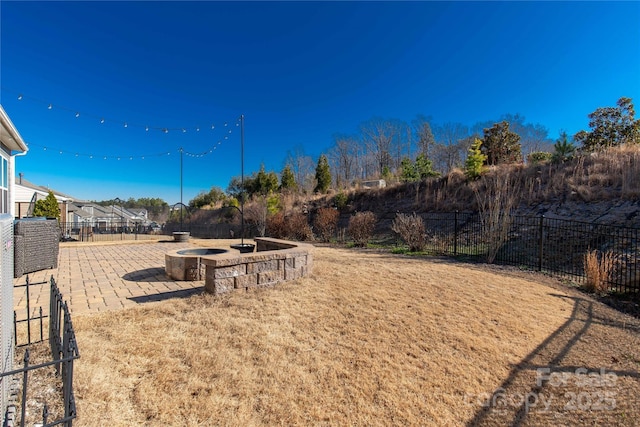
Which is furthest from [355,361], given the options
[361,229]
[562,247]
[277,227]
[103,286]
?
[277,227]

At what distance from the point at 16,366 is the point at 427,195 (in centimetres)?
1440

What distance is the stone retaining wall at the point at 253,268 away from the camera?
13.0 feet

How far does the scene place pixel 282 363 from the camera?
100 inches

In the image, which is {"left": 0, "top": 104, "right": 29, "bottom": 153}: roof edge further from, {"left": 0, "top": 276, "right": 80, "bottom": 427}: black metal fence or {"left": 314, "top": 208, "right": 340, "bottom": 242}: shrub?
{"left": 314, "top": 208, "right": 340, "bottom": 242}: shrub

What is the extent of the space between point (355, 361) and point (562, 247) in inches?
307

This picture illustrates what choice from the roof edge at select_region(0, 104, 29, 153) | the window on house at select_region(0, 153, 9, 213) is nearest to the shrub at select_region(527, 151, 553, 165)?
the roof edge at select_region(0, 104, 29, 153)

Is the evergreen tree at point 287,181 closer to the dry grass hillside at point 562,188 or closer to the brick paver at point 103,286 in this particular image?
the dry grass hillside at point 562,188

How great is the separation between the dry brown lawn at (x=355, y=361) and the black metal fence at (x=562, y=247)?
2.17m

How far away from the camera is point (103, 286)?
15.8 ft

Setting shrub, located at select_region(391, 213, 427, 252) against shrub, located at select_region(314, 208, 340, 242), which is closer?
shrub, located at select_region(391, 213, 427, 252)

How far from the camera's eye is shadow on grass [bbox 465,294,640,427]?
2.19 m

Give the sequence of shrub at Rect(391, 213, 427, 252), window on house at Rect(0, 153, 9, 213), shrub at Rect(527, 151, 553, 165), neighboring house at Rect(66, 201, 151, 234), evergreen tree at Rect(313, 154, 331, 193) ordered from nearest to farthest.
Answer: window on house at Rect(0, 153, 9, 213)
shrub at Rect(391, 213, 427, 252)
shrub at Rect(527, 151, 553, 165)
neighboring house at Rect(66, 201, 151, 234)
evergreen tree at Rect(313, 154, 331, 193)

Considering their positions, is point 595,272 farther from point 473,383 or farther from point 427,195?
point 427,195

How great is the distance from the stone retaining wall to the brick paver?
27.2 inches
